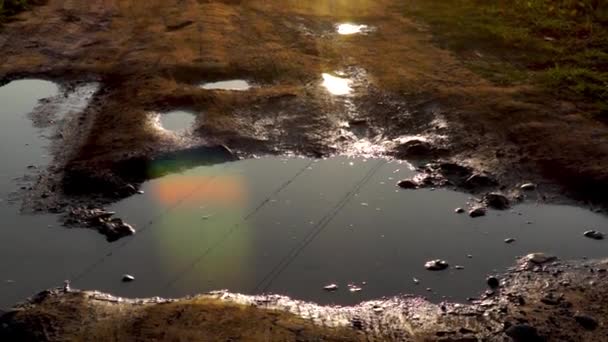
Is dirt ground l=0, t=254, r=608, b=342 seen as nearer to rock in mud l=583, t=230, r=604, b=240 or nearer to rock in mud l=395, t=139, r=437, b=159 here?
rock in mud l=583, t=230, r=604, b=240

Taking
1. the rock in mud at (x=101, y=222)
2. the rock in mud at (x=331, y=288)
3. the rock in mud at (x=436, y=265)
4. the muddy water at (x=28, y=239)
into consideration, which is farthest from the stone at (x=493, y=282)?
the muddy water at (x=28, y=239)

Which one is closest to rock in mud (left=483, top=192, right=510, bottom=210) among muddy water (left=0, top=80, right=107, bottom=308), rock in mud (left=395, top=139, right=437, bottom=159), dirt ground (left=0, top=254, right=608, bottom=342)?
rock in mud (left=395, top=139, right=437, bottom=159)

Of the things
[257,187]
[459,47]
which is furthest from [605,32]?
[257,187]

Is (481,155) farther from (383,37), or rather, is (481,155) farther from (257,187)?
(383,37)

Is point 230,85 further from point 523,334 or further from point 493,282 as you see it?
point 523,334

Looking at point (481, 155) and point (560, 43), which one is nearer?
point (481, 155)

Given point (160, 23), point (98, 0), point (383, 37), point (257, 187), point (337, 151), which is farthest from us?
point (98, 0)
